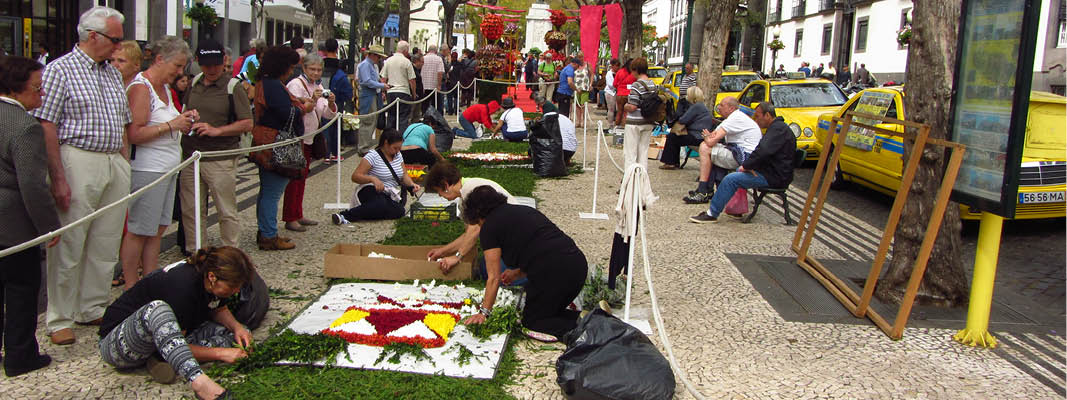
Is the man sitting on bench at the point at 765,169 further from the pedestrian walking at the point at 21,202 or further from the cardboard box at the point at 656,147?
the pedestrian walking at the point at 21,202

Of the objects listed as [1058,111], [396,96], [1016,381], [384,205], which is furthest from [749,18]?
[1016,381]

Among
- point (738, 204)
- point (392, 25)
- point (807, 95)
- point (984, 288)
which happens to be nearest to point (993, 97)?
point (984, 288)

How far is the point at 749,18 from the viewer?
3681cm

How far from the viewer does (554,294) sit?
194 inches

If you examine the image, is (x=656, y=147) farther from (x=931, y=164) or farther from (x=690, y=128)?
(x=931, y=164)

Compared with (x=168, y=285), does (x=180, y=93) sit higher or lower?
higher

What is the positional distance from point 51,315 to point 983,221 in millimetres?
5654

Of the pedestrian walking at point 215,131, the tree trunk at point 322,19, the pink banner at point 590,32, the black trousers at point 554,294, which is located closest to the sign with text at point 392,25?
the pink banner at point 590,32

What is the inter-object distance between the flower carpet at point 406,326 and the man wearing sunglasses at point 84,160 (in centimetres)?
120

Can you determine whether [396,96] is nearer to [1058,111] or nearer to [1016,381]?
[1058,111]

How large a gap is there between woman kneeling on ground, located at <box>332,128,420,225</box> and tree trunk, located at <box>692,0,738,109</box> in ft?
28.7

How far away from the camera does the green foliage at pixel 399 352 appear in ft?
14.7

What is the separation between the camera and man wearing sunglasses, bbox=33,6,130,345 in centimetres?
443

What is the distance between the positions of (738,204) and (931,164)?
3.27 m
